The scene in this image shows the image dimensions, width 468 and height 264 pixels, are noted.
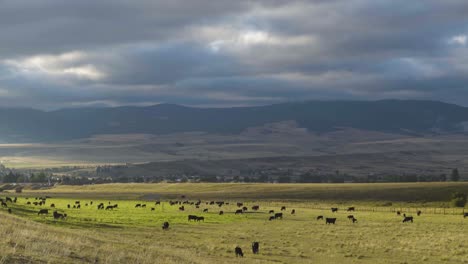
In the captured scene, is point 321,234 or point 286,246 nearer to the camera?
point 286,246

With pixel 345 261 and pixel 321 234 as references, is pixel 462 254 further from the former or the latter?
pixel 321 234

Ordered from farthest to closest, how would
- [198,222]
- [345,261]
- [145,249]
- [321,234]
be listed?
[198,222] → [321,234] → [345,261] → [145,249]

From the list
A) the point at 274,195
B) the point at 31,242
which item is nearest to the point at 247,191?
the point at 274,195

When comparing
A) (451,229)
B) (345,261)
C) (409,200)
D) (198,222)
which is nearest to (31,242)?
(345,261)

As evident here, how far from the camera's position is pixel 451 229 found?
51844mm

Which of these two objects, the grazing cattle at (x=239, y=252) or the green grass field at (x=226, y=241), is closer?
the green grass field at (x=226, y=241)

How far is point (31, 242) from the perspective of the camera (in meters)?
22.7

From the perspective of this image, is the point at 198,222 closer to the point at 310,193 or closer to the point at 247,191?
the point at 310,193

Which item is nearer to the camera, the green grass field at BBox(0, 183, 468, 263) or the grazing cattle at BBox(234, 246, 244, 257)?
the green grass field at BBox(0, 183, 468, 263)

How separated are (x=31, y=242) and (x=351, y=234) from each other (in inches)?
1258

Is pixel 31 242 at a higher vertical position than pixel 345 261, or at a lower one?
higher

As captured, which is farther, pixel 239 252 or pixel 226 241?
pixel 226 241

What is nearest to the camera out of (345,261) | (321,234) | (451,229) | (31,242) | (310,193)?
(31,242)

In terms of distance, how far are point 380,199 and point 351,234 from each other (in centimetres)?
7372
